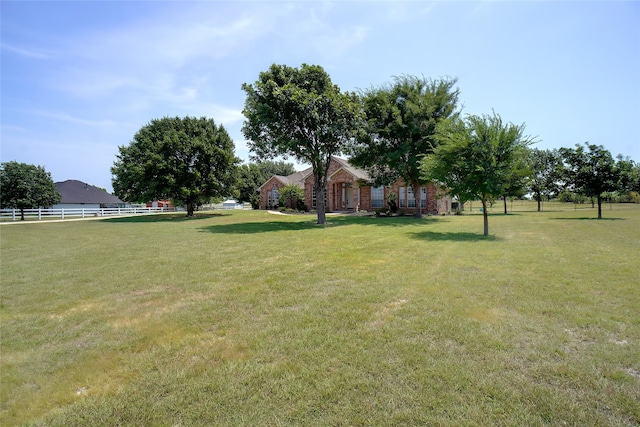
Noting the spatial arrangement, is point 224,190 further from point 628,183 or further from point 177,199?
point 628,183

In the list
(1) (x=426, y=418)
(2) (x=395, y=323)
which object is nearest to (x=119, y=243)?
(2) (x=395, y=323)

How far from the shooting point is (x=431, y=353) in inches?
124

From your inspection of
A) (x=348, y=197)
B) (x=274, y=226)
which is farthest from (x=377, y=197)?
(x=274, y=226)

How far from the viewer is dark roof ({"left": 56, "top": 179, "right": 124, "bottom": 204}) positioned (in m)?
46.2

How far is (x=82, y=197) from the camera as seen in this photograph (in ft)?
157

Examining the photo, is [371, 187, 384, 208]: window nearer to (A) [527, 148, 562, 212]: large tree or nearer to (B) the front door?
(B) the front door

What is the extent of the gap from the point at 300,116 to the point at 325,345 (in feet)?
48.6

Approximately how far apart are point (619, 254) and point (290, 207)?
28.7 m

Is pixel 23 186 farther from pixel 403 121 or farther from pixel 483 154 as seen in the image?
pixel 483 154

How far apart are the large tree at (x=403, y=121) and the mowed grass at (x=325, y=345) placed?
50.9ft

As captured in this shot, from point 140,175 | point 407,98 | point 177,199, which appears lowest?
point 177,199

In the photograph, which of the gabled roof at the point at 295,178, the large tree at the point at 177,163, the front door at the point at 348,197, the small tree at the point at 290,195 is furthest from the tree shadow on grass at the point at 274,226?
the gabled roof at the point at 295,178

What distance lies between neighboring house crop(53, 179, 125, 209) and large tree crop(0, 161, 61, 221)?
1678cm

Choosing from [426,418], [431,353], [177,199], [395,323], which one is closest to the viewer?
[426,418]
